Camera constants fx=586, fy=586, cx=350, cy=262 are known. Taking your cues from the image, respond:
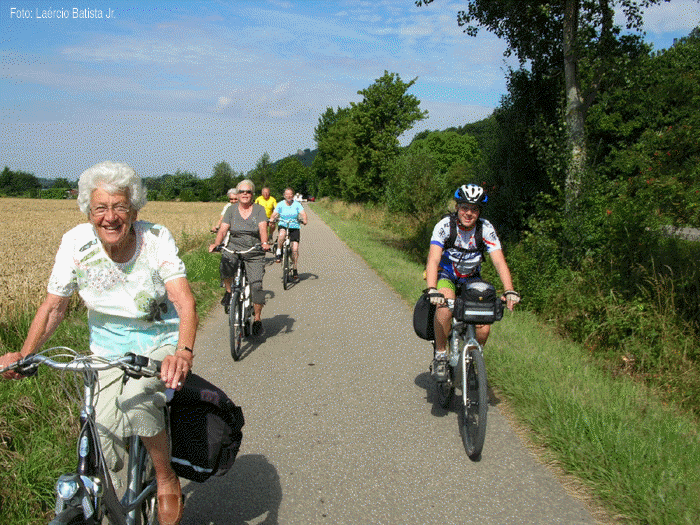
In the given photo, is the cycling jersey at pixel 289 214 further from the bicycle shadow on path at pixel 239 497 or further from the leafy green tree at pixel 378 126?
the leafy green tree at pixel 378 126

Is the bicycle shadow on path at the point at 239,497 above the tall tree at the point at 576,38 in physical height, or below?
below

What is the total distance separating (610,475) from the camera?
369cm

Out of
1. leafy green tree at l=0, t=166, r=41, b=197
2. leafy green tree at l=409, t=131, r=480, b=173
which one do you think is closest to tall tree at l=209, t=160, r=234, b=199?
leafy green tree at l=0, t=166, r=41, b=197

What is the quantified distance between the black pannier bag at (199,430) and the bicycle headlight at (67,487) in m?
0.69

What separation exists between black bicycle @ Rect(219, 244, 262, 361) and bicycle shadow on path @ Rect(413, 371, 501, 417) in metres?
2.15

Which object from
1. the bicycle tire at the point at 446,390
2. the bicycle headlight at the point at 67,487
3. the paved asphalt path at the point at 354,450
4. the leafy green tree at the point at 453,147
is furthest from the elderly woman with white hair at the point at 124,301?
the leafy green tree at the point at 453,147

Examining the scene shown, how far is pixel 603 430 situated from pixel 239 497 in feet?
8.56

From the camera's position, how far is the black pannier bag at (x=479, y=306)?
4.44 m

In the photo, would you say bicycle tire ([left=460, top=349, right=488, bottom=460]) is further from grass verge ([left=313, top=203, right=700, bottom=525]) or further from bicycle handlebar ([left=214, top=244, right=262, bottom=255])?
bicycle handlebar ([left=214, top=244, right=262, bottom=255])

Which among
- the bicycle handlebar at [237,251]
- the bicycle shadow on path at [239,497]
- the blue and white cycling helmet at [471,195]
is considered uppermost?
the blue and white cycling helmet at [471,195]

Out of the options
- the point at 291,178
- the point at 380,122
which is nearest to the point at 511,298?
the point at 380,122

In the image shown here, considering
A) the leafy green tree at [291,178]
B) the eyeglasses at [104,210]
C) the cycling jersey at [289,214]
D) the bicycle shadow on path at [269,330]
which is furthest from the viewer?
the leafy green tree at [291,178]

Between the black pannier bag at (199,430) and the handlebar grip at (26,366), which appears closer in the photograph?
the handlebar grip at (26,366)

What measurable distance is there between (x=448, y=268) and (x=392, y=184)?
1898cm
